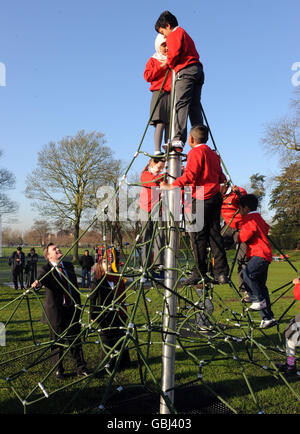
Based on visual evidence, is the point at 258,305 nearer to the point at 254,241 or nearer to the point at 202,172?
the point at 254,241

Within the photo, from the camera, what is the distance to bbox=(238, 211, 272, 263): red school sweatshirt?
3453 millimetres

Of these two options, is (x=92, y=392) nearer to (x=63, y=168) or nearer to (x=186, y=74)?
(x=186, y=74)

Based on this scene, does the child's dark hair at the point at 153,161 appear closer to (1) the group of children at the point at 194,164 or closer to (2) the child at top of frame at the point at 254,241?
(1) the group of children at the point at 194,164

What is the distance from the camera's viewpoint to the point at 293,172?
89.5 feet

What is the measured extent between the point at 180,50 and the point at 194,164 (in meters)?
0.95

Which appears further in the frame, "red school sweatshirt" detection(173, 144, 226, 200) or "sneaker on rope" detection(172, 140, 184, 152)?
"sneaker on rope" detection(172, 140, 184, 152)

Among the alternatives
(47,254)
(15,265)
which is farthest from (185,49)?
(15,265)

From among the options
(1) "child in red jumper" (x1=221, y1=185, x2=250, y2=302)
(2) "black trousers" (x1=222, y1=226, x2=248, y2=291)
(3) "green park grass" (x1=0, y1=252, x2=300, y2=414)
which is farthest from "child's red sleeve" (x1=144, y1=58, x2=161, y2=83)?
(3) "green park grass" (x1=0, y1=252, x2=300, y2=414)

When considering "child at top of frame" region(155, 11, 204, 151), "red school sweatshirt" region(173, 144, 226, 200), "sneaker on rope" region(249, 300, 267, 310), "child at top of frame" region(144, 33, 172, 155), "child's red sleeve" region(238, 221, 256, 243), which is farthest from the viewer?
"sneaker on rope" region(249, 300, 267, 310)

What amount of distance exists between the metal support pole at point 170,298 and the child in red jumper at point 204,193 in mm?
147

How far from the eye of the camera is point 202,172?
285 cm

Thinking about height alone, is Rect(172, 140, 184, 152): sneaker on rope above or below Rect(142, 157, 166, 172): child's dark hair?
above

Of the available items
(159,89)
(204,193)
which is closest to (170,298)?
(204,193)

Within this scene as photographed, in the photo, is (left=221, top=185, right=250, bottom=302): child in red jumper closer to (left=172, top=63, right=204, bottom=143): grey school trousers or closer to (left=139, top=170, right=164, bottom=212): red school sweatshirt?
(left=139, top=170, right=164, bottom=212): red school sweatshirt
